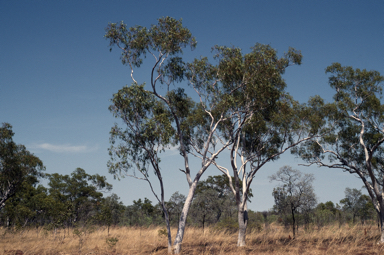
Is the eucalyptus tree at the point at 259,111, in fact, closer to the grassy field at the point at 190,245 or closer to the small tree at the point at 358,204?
the grassy field at the point at 190,245

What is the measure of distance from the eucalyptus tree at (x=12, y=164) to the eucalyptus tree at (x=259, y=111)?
58.5 feet

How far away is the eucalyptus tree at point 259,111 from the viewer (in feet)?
60.3

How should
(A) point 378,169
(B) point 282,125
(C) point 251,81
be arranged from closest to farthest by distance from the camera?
(C) point 251,81 → (B) point 282,125 → (A) point 378,169

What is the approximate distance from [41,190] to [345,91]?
44.7 metres

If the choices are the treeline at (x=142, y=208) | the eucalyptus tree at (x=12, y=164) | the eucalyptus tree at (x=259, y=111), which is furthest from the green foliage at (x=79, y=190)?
the eucalyptus tree at (x=259, y=111)

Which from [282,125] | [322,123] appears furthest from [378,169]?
[282,125]

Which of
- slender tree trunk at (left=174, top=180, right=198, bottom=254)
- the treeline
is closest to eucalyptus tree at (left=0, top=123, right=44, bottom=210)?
the treeline

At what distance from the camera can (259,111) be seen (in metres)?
20.0

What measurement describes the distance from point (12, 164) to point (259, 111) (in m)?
21.7

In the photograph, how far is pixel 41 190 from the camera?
46438mm

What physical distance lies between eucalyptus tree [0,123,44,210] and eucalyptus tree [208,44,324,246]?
1784 centimetres

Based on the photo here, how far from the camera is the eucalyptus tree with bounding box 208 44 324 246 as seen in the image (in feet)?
60.3

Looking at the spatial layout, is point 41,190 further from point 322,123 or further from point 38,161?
point 322,123

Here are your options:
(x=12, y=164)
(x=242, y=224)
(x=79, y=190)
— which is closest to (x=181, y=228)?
(x=242, y=224)
